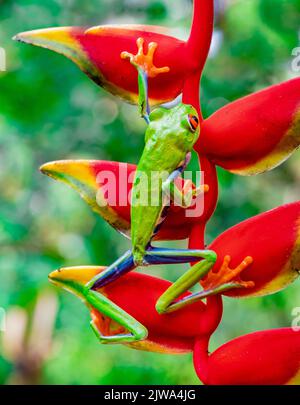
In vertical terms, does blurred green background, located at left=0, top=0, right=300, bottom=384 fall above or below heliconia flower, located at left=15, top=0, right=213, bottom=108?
below

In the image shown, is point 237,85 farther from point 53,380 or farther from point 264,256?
point 264,256

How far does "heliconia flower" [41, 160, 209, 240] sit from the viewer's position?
2.07 ft


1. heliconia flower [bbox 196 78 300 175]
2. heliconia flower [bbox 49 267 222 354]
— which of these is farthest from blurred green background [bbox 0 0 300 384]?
heliconia flower [bbox 196 78 300 175]

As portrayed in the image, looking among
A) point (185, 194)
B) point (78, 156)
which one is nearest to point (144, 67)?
point (185, 194)

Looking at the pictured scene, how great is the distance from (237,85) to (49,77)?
42cm

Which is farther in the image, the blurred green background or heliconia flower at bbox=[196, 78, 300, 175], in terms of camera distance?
the blurred green background

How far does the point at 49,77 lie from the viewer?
5.50ft

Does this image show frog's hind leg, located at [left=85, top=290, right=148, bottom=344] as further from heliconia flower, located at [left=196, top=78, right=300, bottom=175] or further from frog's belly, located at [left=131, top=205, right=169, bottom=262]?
heliconia flower, located at [left=196, top=78, right=300, bottom=175]

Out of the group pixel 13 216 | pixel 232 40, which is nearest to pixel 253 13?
pixel 232 40

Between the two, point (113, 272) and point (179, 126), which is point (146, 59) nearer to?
point (179, 126)

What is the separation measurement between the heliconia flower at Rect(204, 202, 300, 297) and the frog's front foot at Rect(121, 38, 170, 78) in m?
0.14
